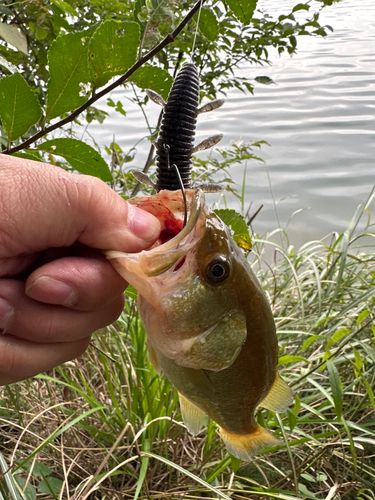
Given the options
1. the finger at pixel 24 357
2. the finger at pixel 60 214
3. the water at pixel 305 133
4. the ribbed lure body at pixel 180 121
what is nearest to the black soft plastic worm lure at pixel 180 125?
the ribbed lure body at pixel 180 121

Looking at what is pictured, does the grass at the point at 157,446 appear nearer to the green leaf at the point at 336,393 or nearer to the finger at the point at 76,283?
the green leaf at the point at 336,393

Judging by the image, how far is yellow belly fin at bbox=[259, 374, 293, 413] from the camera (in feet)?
3.65

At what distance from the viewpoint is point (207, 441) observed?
1.94 m

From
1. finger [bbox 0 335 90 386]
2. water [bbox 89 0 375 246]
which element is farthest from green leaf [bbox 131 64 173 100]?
water [bbox 89 0 375 246]

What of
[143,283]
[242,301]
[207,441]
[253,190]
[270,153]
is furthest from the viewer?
[270,153]

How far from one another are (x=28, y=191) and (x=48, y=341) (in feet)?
1.29

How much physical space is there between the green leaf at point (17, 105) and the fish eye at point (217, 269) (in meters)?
0.51

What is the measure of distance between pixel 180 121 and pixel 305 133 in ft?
19.1

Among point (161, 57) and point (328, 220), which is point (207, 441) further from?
point (328, 220)

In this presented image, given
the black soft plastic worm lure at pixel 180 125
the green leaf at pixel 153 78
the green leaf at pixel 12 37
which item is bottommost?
the black soft plastic worm lure at pixel 180 125

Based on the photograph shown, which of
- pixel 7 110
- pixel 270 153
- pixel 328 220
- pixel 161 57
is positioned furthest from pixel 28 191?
pixel 270 153

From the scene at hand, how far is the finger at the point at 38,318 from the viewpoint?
95 cm

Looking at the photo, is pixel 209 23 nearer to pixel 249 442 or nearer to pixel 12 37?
pixel 12 37

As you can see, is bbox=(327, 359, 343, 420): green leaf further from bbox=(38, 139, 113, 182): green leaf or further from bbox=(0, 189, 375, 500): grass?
bbox=(38, 139, 113, 182): green leaf
